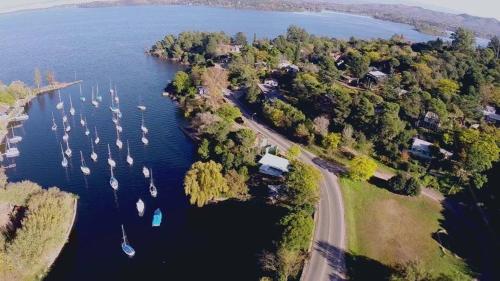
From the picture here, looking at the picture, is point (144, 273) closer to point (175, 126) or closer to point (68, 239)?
point (68, 239)

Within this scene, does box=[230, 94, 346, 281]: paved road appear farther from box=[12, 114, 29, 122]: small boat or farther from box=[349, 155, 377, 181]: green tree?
box=[12, 114, 29, 122]: small boat

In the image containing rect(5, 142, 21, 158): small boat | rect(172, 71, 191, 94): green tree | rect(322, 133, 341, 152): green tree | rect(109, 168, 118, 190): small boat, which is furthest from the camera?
rect(172, 71, 191, 94): green tree

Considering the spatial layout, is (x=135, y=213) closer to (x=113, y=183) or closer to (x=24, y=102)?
(x=113, y=183)

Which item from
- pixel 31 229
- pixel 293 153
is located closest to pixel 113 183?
pixel 31 229

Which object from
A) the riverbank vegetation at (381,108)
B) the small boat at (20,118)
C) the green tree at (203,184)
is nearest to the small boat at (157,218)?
the green tree at (203,184)

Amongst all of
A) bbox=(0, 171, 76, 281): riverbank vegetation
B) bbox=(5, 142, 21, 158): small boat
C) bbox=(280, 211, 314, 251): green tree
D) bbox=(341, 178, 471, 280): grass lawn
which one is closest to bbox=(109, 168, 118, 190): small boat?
bbox=(0, 171, 76, 281): riverbank vegetation

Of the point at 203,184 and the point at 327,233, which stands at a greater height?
the point at 203,184
